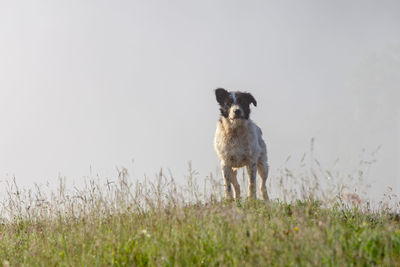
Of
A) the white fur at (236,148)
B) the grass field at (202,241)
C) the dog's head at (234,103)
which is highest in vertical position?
the dog's head at (234,103)

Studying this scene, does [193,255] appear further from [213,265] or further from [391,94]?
[391,94]

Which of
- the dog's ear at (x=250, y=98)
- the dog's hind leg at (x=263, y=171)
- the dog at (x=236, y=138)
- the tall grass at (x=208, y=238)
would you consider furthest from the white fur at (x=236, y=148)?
the tall grass at (x=208, y=238)

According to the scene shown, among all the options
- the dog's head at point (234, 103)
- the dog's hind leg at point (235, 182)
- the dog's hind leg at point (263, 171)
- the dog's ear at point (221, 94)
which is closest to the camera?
the dog's head at point (234, 103)

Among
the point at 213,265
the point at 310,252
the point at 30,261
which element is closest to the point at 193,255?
the point at 213,265

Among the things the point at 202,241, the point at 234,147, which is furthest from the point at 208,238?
the point at 234,147

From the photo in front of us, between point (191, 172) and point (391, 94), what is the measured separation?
133 m

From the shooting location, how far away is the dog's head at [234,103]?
1063 centimetres

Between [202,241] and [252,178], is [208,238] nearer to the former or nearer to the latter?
[202,241]

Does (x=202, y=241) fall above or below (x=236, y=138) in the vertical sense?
below

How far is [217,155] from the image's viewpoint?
11.5 metres

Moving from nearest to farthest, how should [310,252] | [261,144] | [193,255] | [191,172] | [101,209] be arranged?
[310,252] < [193,255] < [191,172] < [101,209] < [261,144]

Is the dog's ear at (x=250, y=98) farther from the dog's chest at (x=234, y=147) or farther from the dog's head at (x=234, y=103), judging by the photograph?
the dog's chest at (x=234, y=147)

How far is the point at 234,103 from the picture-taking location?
10.7m

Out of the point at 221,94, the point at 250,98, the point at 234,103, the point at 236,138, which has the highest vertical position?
the point at 221,94
